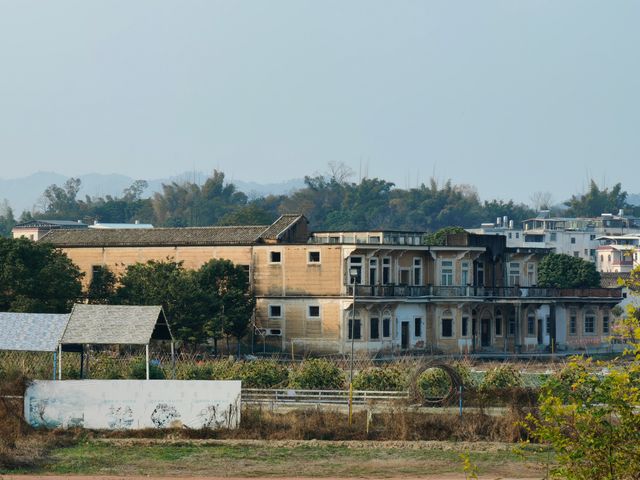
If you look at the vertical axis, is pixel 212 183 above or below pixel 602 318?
above

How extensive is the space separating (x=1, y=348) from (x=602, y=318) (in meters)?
44.2

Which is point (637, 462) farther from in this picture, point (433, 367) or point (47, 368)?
point (47, 368)

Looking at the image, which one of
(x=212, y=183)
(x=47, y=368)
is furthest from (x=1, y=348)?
(x=212, y=183)

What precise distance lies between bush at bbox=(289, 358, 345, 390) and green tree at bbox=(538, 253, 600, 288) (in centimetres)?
4783

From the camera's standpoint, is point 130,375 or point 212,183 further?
point 212,183

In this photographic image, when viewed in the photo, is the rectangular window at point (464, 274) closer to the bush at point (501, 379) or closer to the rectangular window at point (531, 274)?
the rectangular window at point (531, 274)

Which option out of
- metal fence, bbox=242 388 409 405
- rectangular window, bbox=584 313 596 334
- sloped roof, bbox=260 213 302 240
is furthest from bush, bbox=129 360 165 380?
rectangular window, bbox=584 313 596 334

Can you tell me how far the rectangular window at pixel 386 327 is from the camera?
223 ft

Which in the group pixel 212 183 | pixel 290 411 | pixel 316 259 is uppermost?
pixel 212 183

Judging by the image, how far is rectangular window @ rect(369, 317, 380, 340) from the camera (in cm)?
6738

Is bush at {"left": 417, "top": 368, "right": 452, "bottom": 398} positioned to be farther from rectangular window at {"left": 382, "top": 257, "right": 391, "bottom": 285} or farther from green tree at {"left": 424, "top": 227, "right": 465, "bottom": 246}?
green tree at {"left": 424, "top": 227, "right": 465, "bottom": 246}

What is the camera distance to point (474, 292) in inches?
2822

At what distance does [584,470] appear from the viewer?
18.9 metres

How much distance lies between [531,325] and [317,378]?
29.5m
